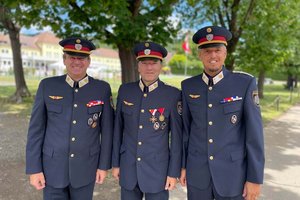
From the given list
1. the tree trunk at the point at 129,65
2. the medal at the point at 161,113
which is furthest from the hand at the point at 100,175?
the tree trunk at the point at 129,65

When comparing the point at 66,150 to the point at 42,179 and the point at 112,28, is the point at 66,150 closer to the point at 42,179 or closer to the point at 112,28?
the point at 42,179

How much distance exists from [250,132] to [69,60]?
1726 mm

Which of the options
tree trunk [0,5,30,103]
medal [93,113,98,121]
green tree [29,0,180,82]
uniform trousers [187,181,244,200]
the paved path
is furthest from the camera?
tree trunk [0,5,30,103]

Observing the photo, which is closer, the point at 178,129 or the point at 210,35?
the point at 210,35

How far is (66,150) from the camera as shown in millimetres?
2861

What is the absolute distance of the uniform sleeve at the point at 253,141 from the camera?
2531mm

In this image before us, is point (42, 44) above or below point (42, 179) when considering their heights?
above

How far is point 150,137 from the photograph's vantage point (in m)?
2.84

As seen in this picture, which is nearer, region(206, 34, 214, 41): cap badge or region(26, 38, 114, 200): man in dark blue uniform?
region(206, 34, 214, 41): cap badge

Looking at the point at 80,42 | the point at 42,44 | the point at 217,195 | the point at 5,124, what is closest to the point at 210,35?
the point at 80,42

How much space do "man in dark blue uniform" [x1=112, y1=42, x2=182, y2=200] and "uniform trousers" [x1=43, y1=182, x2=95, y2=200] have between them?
36cm

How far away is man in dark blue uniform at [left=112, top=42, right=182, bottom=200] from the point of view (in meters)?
2.84

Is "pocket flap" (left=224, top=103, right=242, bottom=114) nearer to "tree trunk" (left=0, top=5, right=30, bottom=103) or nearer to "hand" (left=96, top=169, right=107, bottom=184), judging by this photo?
"hand" (left=96, top=169, right=107, bottom=184)

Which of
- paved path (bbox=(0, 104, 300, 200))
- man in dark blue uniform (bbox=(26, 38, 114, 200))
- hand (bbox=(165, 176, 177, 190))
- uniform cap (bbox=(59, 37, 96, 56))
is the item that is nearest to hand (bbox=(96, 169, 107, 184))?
man in dark blue uniform (bbox=(26, 38, 114, 200))
